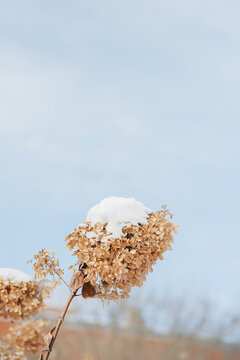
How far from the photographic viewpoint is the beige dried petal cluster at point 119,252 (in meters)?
3.38

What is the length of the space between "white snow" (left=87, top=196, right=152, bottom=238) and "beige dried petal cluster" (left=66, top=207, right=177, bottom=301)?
0.04 meters

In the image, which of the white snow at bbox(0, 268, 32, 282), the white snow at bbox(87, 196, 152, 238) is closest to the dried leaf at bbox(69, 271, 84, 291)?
the white snow at bbox(87, 196, 152, 238)

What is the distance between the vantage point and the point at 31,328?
4949 millimetres

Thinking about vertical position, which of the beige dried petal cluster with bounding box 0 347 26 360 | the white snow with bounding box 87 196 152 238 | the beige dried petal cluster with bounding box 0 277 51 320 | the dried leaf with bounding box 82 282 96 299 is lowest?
the beige dried petal cluster with bounding box 0 347 26 360

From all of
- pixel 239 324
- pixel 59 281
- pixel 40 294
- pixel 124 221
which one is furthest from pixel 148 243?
pixel 239 324

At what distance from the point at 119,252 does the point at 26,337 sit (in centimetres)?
217

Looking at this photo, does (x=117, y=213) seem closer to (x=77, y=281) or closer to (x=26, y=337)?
(x=77, y=281)

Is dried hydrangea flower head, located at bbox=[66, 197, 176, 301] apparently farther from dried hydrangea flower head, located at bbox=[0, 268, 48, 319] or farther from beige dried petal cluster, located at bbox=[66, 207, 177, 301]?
dried hydrangea flower head, located at bbox=[0, 268, 48, 319]

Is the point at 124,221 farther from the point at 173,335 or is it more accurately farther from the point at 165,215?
the point at 173,335

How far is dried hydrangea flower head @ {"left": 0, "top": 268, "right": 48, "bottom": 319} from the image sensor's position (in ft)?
16.1

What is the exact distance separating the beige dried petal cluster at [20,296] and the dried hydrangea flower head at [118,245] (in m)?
1.55

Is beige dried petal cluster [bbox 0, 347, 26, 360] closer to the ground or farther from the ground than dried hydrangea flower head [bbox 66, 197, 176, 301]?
closer to the ground

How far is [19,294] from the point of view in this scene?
4895 millimetres

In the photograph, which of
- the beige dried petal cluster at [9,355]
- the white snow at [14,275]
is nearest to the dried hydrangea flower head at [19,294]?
the white snow at [14,275]
